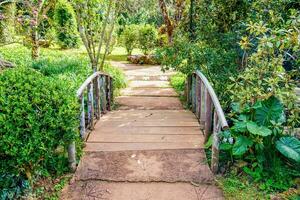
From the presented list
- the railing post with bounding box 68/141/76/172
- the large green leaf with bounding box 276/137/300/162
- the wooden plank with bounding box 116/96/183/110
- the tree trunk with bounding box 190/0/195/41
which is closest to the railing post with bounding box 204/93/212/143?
the large green leaf with bounding box 276/137/300/162

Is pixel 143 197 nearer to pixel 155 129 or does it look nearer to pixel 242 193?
pixel 242 193

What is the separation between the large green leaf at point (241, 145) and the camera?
11.6 ft

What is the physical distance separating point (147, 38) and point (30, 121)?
39.3 ft

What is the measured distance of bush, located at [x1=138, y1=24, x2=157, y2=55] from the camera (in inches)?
567

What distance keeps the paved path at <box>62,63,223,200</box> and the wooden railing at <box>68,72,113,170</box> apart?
139 millimetres

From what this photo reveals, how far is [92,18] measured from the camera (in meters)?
6.33

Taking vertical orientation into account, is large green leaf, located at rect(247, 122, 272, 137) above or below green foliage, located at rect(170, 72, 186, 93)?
above

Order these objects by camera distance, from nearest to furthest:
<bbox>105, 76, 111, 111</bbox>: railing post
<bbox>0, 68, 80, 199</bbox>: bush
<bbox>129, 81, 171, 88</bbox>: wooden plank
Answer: <bbox>0, 68, 80, 199</bbox>: bush
<bbox>105, 76, 111, 111</bbox>: railing post
<bbox>129, 81, 171, 88</bbox>: wooden plank

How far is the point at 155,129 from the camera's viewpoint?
495 centimetres

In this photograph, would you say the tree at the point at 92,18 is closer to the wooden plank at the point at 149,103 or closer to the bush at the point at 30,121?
the wooden plank at the point at 149,103

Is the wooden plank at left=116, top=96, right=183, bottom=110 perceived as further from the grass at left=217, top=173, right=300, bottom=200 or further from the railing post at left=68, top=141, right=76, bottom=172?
the grass at left=217, top=173, right=300, bottom=200

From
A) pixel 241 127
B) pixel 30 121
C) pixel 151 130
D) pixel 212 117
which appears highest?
pixel 30 121

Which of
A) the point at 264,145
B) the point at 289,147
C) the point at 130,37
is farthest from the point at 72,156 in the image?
the point at 130,37

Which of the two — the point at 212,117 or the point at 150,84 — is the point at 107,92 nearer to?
the point at 212,117
